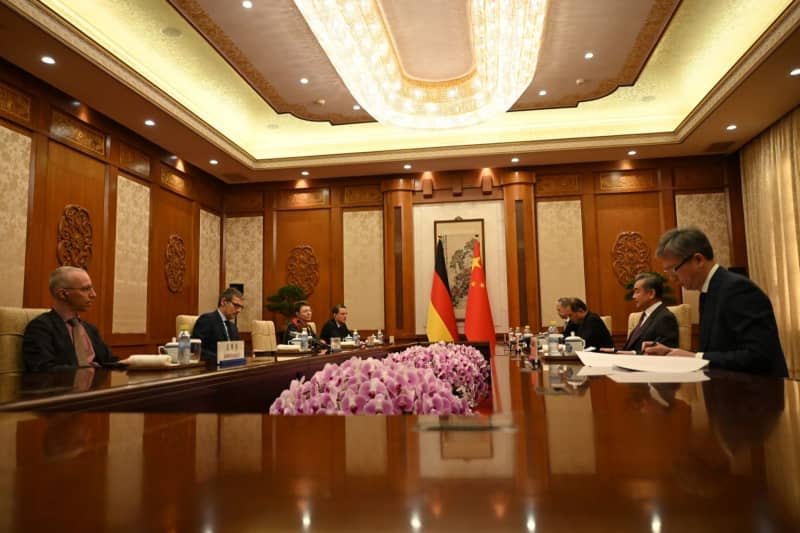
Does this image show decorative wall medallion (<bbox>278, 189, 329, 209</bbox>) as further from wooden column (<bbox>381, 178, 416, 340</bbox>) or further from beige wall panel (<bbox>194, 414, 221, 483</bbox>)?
beige wall panel (<bbox>194, 414, 221, 483</bbox>)

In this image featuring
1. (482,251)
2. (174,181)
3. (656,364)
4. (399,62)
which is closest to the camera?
(656,364)

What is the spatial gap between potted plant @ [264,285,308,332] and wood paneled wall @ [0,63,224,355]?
1.10 m

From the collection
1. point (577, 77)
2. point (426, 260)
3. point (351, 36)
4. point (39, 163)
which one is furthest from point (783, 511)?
point (426, 260)

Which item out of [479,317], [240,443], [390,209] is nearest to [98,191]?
[390,209]

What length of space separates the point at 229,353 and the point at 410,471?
1.94m

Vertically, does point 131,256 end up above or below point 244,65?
below

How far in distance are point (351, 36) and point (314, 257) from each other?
15.0ft

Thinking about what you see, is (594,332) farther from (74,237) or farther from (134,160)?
(134,160)

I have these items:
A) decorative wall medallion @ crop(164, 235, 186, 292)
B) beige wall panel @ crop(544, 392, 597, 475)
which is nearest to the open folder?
beige wall panel @ crop(544, 392, 597, 475)

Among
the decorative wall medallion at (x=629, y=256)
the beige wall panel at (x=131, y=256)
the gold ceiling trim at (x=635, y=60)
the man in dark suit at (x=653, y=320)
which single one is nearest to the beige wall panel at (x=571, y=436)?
the man in dark suit at (x=653, y=320)

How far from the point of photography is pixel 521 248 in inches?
304

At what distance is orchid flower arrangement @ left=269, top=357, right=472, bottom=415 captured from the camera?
2.29ft

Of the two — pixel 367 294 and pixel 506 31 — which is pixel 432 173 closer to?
pixel 367 294

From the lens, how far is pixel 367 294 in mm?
8031
